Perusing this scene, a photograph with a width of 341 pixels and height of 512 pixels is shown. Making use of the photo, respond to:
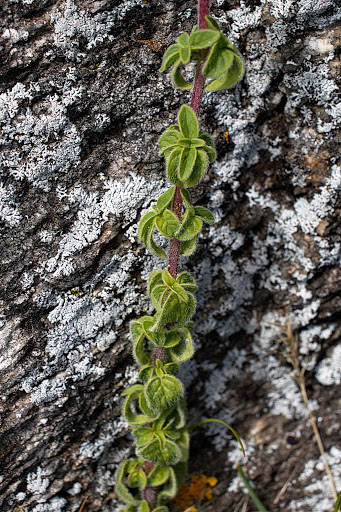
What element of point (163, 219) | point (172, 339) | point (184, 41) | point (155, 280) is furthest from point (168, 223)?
point (184, 41)

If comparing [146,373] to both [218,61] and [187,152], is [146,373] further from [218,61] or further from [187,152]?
[218,61]

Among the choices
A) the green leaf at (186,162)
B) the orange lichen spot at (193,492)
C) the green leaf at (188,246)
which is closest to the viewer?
the green leaf at (186,162)

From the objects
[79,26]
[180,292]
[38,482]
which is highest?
[79,26]

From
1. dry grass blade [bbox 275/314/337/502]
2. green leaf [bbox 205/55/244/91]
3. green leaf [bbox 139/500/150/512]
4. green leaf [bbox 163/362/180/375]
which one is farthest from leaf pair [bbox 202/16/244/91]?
green leaf [bbox 139/500/150/512]

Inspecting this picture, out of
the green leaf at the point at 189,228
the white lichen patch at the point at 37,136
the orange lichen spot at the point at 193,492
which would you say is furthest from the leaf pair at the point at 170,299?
the orange lichen spot at the point at 193,492

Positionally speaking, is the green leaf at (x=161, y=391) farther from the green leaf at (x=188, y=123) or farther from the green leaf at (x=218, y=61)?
the green leaf at (x=218, y=61)

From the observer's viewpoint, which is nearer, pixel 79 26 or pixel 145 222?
pixel 145 222

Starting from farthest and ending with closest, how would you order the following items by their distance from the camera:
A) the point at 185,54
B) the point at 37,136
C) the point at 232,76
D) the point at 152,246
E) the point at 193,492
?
the point at 193,492, the point at 37,136, the point at 152,246, the point at 232,76, the point at 185,54

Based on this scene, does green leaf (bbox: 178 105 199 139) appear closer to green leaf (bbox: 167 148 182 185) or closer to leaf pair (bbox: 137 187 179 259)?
green leaf (bbox: 167 148 182 185)
